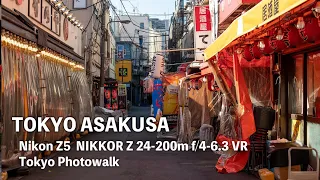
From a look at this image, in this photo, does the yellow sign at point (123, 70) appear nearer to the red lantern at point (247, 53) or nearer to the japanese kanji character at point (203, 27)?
the japanese kanji character at point (203, 27)

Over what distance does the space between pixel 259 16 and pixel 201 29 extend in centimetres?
1153

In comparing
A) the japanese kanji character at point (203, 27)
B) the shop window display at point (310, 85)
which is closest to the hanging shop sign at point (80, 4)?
the japanese kanji character at point (203, 27)

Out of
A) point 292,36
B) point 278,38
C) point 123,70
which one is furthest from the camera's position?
point 123,70

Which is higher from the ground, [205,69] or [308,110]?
[205,69]

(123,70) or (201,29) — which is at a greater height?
(201,29)

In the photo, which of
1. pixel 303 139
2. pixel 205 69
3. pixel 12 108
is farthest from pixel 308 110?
pixel 12 108

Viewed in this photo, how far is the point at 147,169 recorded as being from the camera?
1054 cm

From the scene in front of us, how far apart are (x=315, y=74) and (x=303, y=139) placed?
A: 1.58 metres

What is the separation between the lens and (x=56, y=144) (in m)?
13.3

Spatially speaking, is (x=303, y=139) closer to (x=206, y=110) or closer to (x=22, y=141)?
(x=22, y=141)

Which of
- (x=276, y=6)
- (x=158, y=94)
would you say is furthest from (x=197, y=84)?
(x=276, y=6)

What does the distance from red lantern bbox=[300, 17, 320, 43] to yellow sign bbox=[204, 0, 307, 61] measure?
3.67ft

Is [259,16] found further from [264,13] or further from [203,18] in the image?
[203,18]

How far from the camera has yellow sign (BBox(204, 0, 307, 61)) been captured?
5.23 meters
